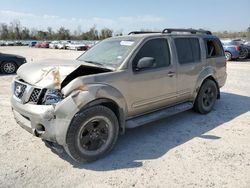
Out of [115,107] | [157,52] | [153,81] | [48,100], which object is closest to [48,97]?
[48,100]

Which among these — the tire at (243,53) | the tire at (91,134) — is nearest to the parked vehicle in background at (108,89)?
the tire at (91,134)

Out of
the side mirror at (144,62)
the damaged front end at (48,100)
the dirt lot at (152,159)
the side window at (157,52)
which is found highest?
the side window at (157,52)

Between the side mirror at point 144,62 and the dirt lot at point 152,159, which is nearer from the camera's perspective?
the dirt lot at point 152,159

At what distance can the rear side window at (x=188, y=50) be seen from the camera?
210 inches

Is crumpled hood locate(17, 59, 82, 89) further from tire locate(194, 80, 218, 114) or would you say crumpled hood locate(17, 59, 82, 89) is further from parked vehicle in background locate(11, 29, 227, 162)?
tire locate(194, 80, 218, 114)

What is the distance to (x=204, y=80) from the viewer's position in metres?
6.11

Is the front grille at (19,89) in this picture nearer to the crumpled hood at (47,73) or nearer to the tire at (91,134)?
the crumpled hood at (47,73)

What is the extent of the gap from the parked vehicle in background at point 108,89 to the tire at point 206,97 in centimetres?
4

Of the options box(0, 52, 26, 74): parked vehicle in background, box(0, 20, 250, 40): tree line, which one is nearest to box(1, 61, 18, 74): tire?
box(0, 52, 26, 74): parked vehicle in background

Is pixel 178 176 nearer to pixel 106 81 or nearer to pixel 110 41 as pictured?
pixel 106 81

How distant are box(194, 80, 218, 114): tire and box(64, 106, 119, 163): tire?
2.57m

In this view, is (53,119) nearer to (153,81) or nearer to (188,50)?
(153,81)

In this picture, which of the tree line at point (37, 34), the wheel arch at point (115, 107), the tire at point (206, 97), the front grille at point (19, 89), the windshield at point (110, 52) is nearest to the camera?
the wheel arch at point (115, 107)

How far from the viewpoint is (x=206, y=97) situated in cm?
621
